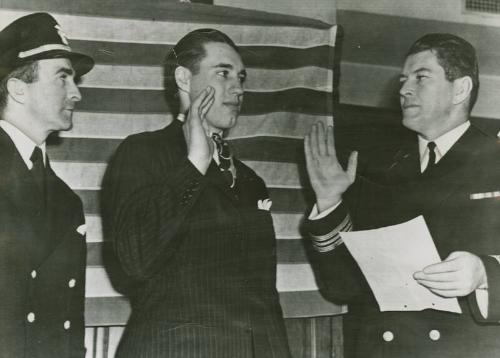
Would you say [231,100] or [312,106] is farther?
[312,106]

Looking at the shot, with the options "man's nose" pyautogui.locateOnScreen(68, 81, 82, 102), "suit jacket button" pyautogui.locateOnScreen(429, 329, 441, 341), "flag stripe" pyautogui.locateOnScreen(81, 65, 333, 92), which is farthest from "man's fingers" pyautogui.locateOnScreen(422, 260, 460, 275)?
"man's nose" pyautogui.locateOnScreen(68, 81, 82, 102)

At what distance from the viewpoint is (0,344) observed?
1166 mm

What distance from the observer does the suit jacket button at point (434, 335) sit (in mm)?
1356

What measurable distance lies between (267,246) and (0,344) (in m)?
0.66

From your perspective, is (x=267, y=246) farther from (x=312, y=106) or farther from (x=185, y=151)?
(x=312, y=106)

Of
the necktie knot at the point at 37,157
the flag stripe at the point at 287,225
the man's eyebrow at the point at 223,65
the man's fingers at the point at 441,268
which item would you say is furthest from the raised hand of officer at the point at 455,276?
the necktie knot at the point at 37,157

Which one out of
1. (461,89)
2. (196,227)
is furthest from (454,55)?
(196,227)

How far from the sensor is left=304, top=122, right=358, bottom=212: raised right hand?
147cm

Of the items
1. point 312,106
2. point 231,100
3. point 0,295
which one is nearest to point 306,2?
point 312,106

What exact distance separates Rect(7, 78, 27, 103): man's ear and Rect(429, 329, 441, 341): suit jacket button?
1.14 metres

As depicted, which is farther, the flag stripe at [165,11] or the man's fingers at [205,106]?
the flag stripe at [165,11]

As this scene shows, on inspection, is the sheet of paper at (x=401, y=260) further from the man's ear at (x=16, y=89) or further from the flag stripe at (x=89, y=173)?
the man's ear at (x=16, y=89)

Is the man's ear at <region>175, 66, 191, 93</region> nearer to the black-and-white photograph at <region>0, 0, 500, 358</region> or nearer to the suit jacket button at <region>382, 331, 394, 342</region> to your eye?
the black-and-white photograph at <region>0, 0, 500, 358</region>

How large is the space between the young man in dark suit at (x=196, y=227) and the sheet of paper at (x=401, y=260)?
0.25 meters
